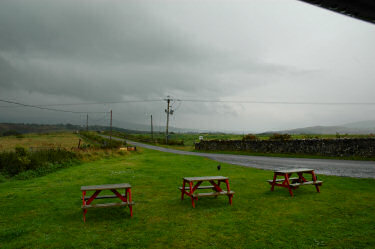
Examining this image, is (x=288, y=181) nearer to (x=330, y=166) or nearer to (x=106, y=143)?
(x=330, y=166)

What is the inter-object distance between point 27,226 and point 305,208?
7.94 meters

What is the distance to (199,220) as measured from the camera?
279 inches

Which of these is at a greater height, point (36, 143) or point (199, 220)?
point (199, 220)

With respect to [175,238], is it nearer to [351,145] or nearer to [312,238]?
[312,238]

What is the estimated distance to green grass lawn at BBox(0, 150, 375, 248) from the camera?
559 cm

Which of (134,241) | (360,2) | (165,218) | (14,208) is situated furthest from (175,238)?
(14,208)

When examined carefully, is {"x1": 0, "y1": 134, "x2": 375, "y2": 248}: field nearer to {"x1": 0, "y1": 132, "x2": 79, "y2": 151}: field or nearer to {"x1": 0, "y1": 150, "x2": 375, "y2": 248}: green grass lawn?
{"x1": 0, "y1": 150, "x2": 375, "y2": 248}: green grass lawn

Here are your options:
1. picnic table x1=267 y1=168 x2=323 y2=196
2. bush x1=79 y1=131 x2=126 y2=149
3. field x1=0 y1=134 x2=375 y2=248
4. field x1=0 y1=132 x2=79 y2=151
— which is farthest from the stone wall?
field x1=0 y1=132 x2=79 y2=151

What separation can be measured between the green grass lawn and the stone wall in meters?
14.5

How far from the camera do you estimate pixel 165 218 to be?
24.0 ft

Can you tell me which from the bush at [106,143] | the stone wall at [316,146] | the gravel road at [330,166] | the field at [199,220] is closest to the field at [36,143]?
the bush at [106,143]

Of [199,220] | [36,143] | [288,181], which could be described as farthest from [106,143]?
[199,220]

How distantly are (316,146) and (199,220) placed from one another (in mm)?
23920

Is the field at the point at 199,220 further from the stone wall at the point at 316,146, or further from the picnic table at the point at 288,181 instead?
the stone wall at the point at 316,146
